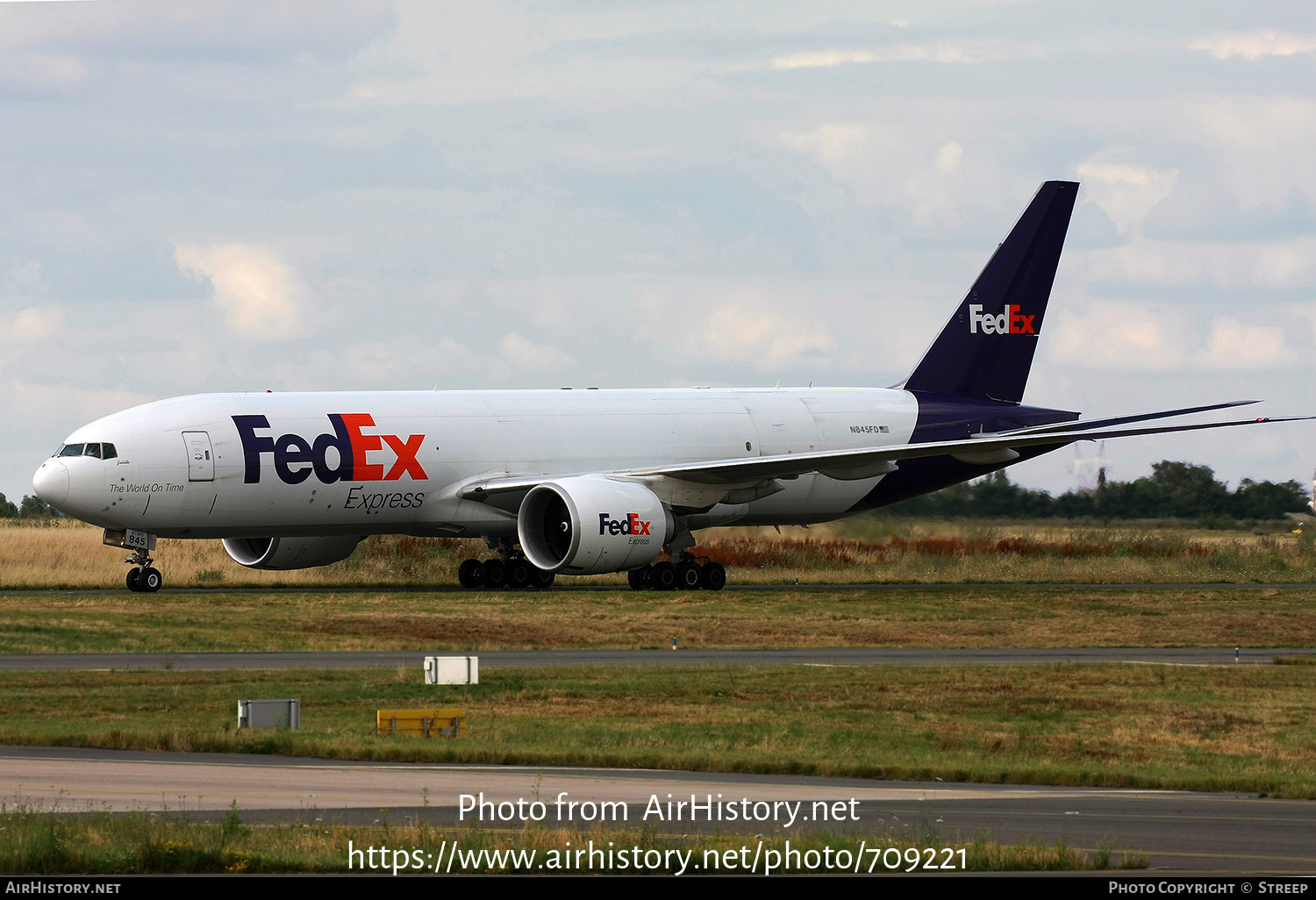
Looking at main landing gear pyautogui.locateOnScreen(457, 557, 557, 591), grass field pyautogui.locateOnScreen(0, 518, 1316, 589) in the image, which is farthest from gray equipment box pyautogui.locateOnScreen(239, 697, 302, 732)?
grass field pyautogui.locateOnScreen(0, 518, 1316, 589)

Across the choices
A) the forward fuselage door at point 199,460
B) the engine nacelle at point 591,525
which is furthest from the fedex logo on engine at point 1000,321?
the forward fuselage door at point 199,460

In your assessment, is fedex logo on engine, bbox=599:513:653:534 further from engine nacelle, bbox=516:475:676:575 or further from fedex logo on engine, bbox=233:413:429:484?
fedex logo on engine, bbox=233:413:429:484

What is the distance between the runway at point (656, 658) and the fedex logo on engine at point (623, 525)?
7.59m

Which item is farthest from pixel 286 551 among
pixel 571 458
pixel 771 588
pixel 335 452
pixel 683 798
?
Answer: pixel 683 798

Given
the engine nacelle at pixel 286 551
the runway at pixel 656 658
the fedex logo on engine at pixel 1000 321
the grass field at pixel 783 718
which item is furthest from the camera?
the fedex logo on engine at pixel 1000 321

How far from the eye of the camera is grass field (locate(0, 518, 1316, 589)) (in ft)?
158

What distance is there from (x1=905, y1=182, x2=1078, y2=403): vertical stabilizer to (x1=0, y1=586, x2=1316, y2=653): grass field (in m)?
8.72

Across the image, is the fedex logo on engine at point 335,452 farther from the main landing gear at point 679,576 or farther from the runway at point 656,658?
the runway at point 656,658

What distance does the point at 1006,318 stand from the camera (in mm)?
51125

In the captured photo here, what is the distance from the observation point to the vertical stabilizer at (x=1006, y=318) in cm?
5022

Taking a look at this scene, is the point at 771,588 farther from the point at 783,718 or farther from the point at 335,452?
the point at 783,718

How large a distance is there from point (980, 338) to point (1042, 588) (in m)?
8.50

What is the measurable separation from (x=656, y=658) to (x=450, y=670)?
16.4 ft
